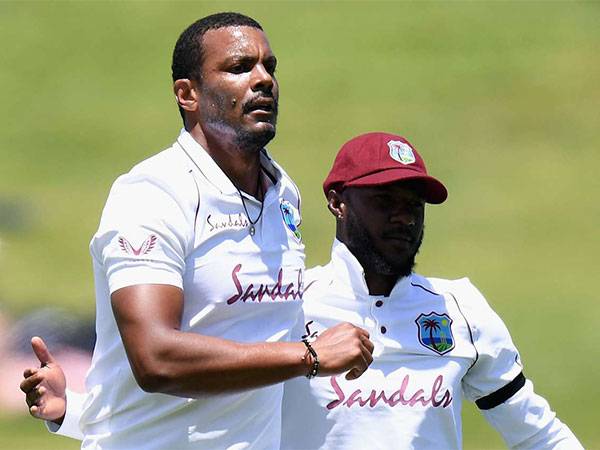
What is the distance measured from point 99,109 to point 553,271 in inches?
150

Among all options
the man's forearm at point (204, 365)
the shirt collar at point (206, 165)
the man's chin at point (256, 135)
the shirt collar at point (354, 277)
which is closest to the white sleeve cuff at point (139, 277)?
the man's forearm at point (204, 365)

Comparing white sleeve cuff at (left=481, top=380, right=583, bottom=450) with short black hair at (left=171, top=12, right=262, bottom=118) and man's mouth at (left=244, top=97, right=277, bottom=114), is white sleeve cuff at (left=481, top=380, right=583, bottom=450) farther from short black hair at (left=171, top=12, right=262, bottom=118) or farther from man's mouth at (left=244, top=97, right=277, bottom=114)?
short black hair at (left=171, top=12, right=262, bottom=118)

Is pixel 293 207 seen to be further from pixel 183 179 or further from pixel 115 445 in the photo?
pixel 115 445

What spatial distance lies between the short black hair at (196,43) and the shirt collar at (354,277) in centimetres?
78

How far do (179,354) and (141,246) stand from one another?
0.24m

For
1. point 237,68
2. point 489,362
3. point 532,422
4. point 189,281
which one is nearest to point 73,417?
point 189,281

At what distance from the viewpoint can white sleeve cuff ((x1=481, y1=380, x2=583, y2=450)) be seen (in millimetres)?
3559

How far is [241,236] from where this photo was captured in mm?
2859

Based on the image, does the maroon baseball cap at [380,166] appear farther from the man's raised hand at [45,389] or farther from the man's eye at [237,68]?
the man's raised hand at [45,389]

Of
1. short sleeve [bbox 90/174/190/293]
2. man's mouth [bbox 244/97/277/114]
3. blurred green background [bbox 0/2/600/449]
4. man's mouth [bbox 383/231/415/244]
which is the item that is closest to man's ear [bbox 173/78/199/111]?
man's mouth [bbox 244/97/277/114]

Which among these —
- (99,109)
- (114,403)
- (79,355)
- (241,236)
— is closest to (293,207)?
(241,236)

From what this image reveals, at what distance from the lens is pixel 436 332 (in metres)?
3.47

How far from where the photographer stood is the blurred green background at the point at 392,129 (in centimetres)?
812

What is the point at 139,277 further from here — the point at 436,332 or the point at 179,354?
the point at 436,332
